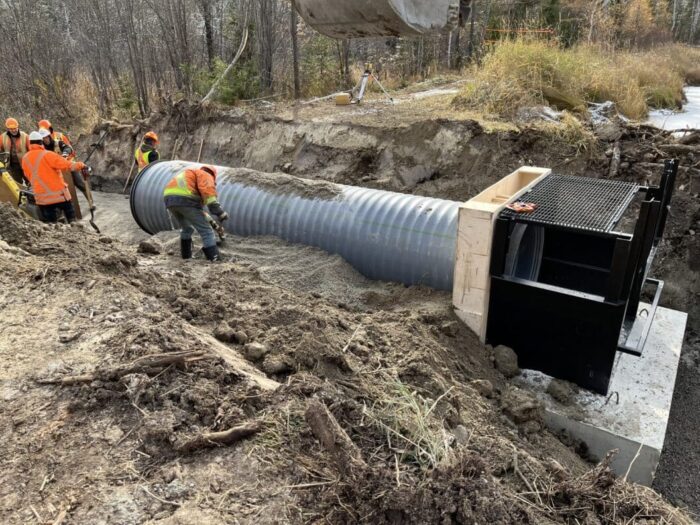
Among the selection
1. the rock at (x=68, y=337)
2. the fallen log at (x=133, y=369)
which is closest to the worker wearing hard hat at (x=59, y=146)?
the rock at (x=68, y=337)

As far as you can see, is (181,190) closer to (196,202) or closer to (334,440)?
(196,202)

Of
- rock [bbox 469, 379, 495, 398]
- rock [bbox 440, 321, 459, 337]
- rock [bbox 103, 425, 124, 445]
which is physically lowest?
rock [bbox 469, 379, 495, 398]

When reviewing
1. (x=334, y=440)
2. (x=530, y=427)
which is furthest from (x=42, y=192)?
(x=530, y=427)

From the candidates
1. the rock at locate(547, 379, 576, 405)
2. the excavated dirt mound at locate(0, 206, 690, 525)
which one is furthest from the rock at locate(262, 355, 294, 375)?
the rock at locate(547, 379, 576, 405)

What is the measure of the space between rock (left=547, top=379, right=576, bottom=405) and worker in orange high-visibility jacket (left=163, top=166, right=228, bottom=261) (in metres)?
4.24

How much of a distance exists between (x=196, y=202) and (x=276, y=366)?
3.86 metres

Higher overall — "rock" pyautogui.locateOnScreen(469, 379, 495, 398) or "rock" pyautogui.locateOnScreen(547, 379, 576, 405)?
"rock" pyautogui.locateOnScreen(469, 379, 495, 398)

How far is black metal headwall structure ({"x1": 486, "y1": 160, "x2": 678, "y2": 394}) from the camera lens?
13.0 ft

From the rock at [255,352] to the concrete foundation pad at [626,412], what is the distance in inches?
92.0

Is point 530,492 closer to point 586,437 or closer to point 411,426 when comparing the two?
point 411,426

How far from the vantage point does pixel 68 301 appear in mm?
3979

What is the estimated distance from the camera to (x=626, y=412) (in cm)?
441

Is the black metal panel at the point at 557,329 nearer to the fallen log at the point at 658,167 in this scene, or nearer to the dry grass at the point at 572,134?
the fallen log at the point at 658,167

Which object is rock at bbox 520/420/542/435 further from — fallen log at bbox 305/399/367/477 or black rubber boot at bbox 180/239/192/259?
black rubber boot at bbox 180/239/192/259
